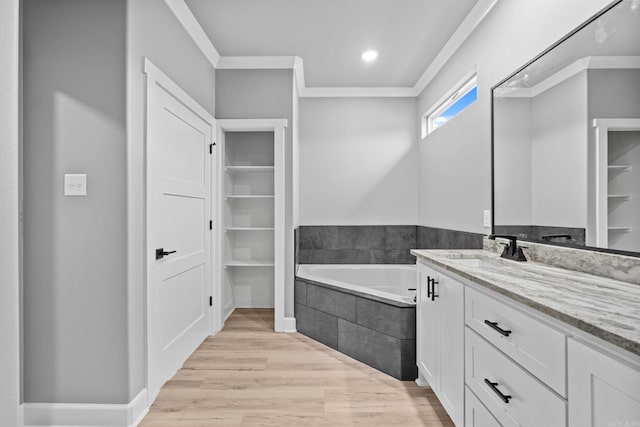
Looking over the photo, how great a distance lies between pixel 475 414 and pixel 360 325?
130cm

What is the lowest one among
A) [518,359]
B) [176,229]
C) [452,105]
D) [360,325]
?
[360,325]

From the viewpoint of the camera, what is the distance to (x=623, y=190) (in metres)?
1.34

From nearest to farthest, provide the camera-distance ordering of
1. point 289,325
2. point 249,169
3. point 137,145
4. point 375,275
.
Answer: point 137,145
point 289,325
point 249,169
point 375,275

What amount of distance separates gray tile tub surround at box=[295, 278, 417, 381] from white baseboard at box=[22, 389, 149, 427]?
1.61 metres

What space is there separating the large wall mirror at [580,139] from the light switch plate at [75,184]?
2443mm

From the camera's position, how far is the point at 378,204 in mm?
4348

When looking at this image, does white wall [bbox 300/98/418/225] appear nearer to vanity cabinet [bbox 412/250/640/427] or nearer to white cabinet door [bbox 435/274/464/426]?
vanity cabinet [bbox 412/250/640/427]

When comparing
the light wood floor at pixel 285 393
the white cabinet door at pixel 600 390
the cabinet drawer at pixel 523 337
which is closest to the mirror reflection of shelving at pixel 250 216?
the light wood floor at pixel 285 393

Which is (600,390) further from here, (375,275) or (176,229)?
(375,275)

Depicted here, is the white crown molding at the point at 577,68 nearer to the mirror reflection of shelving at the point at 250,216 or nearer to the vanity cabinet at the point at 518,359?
the vanity cabinet at the point at 518,359

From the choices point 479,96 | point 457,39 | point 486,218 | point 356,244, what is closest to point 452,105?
point 457,39

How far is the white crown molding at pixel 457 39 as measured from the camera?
97.4 inches

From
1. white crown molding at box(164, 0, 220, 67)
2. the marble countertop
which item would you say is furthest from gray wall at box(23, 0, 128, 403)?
the marble countertop

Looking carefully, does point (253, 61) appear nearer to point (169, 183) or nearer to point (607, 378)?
point (169, 183)
